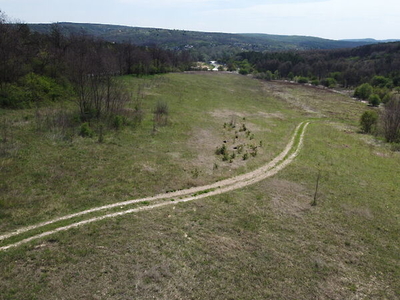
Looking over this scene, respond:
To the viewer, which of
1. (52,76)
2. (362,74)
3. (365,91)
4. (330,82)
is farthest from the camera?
(362,74)

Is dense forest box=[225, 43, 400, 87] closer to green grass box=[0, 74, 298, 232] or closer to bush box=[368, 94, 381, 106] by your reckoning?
bush box=[368, 94, 381, 106]

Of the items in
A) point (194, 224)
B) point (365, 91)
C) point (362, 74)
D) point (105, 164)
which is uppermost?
point (362, 74)

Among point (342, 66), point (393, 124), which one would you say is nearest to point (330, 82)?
point (342, 66)

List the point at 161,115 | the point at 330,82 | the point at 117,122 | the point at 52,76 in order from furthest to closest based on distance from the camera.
→ the point at 330,82 → the point at 52,76 → the point at 161,115 → the point at 117,122

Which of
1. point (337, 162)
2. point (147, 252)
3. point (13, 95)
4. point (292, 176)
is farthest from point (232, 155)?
point (13, 95)

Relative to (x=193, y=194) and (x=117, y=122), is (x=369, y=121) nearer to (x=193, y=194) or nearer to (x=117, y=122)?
(x=193, y=194)

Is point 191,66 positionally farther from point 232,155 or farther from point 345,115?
point 232,155

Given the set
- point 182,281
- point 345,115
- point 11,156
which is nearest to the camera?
point 182,281

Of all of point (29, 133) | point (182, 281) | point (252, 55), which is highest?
point (252, 55)
